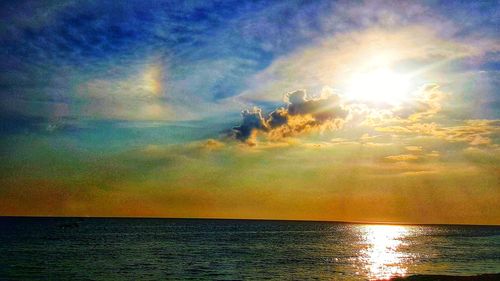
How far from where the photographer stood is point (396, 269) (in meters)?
70.1

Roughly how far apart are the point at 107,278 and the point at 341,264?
36.8m

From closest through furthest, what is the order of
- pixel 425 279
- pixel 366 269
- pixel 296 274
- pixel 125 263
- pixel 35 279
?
pixel 425 279, pixel 35 279, pixel 296 274, pixel 366 269, pixel 125 263

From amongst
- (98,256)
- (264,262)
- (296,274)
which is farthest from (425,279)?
(98,256)

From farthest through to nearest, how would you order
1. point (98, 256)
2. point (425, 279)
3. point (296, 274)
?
1. point (98, 256)
2. point (296, 274)
3. point (425, 279)

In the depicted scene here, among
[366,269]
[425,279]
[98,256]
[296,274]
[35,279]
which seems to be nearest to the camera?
[425,279]

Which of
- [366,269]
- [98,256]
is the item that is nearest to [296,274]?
[366,269]

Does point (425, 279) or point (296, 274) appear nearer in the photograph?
point (425, 279)

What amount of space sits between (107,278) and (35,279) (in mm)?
8076

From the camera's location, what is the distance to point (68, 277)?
195 feet

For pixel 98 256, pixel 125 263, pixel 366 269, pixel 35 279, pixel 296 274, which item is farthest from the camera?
pixel 98 256

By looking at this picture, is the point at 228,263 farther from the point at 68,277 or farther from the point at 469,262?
the point at 469,262

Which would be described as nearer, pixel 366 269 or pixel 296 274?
pixel 296 274

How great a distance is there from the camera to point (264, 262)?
78.1m

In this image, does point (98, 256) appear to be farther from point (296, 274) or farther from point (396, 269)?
point (396, 269)
